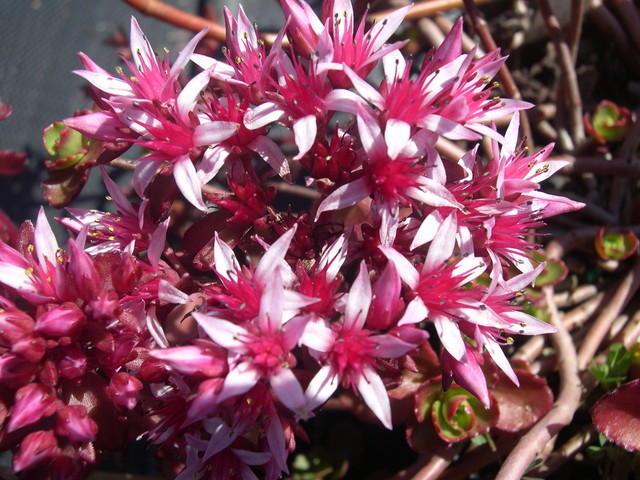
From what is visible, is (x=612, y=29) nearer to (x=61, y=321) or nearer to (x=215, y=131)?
(x=215, y=131)

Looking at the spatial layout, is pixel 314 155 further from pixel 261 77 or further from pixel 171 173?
pixel 171 173

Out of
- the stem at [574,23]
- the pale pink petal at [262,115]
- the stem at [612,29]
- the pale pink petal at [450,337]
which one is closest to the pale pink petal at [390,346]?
the pale pink petal at [450,337]

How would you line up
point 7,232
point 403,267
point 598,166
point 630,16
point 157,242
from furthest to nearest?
point 630,16
point 598,166
point 7,232
point 157,242
point 403,267

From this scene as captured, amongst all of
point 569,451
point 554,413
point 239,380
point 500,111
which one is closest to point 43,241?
point 239,380

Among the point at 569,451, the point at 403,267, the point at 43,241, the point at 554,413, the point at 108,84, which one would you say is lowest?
the point at 569,451

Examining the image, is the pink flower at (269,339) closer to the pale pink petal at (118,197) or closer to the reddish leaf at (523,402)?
the pale pink petal at (118,197)

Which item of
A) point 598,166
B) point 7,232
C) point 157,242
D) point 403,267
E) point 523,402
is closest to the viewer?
point 403,267
